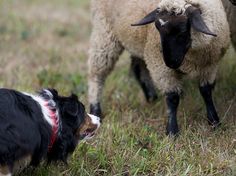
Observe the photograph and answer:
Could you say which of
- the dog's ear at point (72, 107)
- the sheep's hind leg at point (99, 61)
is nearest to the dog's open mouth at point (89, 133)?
the dog's ear at point (72, 107)

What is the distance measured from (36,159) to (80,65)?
14.5 feet

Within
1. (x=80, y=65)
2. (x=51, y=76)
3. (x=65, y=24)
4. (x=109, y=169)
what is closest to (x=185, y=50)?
(x=109, y=169)

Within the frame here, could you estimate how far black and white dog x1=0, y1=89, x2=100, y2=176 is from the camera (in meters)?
4.30

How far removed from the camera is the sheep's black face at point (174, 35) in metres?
5.30

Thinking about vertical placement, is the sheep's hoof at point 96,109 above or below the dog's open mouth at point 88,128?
below

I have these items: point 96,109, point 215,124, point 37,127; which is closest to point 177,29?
point 215,124

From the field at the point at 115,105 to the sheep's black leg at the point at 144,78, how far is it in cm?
14

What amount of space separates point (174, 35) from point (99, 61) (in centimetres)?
184

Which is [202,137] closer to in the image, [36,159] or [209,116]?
[209,116]

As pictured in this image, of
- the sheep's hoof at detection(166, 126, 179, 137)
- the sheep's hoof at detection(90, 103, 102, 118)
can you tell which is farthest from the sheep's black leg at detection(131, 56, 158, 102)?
the sheep's hoof at detection(166, 126, 179, 137)

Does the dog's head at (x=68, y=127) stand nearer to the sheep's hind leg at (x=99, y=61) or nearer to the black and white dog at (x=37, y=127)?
the black and white dog at (x=37, y=127)

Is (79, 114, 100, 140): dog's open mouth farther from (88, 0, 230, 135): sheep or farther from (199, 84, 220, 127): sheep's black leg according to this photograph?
(199, 84, 220, 127): sheep's black leg

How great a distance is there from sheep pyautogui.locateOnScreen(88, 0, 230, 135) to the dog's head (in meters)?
1.07

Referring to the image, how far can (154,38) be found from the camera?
5938mm
